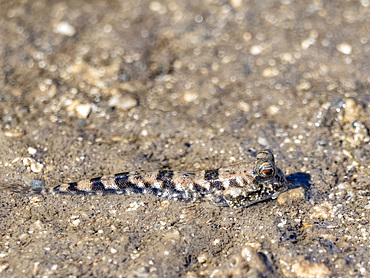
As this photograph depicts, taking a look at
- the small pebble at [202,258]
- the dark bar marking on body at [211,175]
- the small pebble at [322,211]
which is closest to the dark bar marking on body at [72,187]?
the dark bar marking on body at [211,175]

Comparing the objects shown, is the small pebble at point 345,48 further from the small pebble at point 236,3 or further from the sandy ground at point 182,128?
the small pebble at point 236,3

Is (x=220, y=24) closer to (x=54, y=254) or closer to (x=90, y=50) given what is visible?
(x=90, y=50)

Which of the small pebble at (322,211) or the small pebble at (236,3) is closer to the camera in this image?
the small pebble at (322,211)

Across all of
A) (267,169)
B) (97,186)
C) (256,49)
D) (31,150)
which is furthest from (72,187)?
(256,49)

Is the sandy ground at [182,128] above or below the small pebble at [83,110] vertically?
above

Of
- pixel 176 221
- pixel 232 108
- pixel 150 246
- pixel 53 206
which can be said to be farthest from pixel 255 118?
pixel 53 206

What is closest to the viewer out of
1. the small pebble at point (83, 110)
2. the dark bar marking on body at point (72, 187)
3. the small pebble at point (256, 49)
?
the dark bar marking on body at point (72, 187)

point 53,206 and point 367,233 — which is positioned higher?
point 367,233
